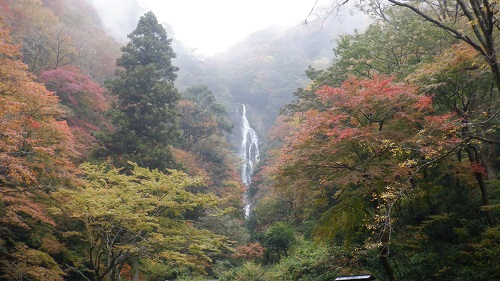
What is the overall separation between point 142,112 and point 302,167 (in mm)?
11175

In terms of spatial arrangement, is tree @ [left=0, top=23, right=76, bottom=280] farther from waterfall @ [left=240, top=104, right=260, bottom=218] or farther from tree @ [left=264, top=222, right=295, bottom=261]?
waterfall @ [left=240, top=104, right=260, bottom=218]

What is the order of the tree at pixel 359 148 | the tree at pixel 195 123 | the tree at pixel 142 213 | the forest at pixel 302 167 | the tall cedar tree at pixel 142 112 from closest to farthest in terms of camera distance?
the tree at pixel 359 148 → the forest at pixel 302 167 → the tree at pixel 142 213 → the tall cedar tree at pixel 142 112 → the tree at pixel 195 123

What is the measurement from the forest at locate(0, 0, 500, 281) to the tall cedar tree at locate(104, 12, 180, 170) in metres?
0.07

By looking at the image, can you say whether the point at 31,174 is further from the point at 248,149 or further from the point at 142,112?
the point at 248,149

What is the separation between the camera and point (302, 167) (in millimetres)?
6066

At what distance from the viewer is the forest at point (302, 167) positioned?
5.82m

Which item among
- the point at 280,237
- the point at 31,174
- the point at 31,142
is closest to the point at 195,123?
the point at 280,237

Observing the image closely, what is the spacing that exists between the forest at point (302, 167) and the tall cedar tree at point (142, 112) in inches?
2.8

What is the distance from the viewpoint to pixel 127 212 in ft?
21.9

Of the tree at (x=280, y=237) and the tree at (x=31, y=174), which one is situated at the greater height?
the tree at (x=31, y=174)

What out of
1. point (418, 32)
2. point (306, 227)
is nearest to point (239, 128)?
point (306, 227)

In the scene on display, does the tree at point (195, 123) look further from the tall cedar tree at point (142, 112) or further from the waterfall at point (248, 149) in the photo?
the waterfall at point (248, 149)

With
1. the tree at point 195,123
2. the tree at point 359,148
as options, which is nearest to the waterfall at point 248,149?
the tree at point 195,123

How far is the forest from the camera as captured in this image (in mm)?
5820
